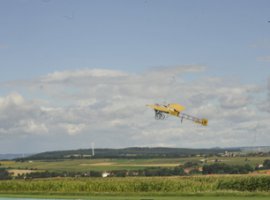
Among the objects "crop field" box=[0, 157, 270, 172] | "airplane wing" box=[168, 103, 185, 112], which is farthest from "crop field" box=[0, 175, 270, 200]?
"crop field" box=[0, 157, 270, 172]

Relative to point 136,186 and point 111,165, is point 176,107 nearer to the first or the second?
point 136,186

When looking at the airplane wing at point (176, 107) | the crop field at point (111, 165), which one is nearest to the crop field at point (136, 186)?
the airplane wing at point (176, 107)

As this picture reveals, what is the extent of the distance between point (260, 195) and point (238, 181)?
9.44m

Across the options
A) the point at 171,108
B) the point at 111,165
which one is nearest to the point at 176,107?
the point at 171,108

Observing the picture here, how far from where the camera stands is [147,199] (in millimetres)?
47906

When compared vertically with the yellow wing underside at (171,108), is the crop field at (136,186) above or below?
below

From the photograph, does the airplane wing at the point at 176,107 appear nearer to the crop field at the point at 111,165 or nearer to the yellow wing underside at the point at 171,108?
the yellow wing underside at the point at 171,108

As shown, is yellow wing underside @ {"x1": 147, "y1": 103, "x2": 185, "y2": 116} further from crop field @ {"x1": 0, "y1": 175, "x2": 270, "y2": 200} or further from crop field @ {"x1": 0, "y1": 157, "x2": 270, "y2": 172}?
crop field @ {"x1": 0, "y1": 157, "x2": 270, "y2": 172}

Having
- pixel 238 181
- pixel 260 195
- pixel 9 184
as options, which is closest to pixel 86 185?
pixel 9 184

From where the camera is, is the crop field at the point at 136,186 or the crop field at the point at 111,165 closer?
the crop field at the point at 136,186

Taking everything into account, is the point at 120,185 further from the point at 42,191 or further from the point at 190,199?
the point at 190,199

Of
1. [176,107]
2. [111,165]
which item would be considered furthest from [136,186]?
[111,165]

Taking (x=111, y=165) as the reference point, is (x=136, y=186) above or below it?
below

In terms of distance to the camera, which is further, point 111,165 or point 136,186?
point 111,165
